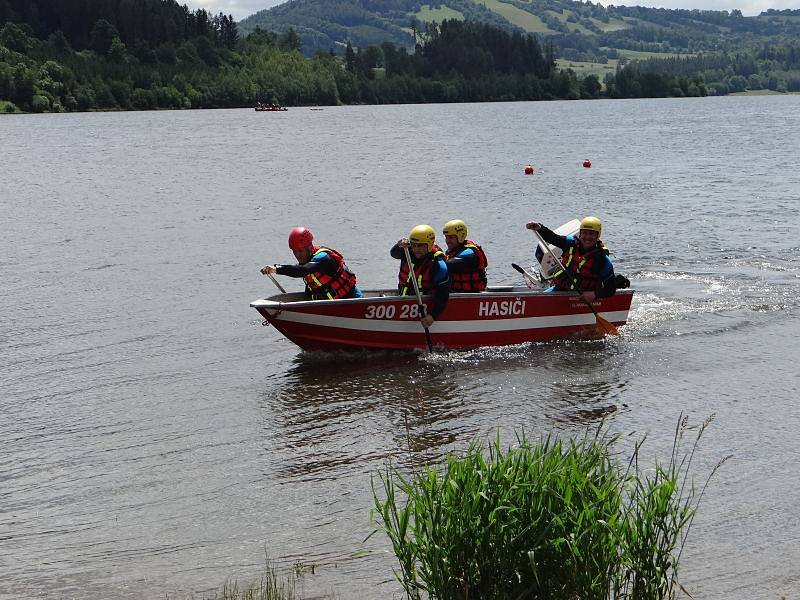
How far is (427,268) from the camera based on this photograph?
16094 millimetres

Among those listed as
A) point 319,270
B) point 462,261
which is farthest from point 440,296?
point 319,270

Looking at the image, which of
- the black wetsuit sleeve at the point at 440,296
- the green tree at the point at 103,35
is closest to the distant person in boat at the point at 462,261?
the black wetsuit sleeve at the point at 440,296

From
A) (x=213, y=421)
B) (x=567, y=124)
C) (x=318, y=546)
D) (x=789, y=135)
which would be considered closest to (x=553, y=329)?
(x=213, y=421)

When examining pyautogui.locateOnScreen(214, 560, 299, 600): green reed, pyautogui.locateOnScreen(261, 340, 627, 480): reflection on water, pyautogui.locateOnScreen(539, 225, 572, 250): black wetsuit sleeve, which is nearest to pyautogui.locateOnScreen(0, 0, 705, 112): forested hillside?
pyautogui.locateOnScreen(539, 225, 572, 250): black wetsuit sleeve

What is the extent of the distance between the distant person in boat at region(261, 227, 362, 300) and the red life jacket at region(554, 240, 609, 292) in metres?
3.61

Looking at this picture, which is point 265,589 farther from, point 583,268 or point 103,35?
point 103,35

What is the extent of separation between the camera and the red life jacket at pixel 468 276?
659 inches

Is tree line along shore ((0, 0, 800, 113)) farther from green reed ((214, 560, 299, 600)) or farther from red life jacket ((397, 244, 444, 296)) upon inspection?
green reed ((214, 560, 299, 600))

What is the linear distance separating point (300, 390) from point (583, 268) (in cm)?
520

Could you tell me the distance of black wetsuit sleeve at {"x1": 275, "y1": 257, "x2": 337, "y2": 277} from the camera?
1512 centimetres

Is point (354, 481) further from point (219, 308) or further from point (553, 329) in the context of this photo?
point (219, 308)

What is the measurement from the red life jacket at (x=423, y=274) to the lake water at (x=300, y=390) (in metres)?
1.09

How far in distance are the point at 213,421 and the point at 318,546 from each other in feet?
14.3

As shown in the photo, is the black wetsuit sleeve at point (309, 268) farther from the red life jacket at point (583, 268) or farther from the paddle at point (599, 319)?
the red life jacket at point (583, 268)
